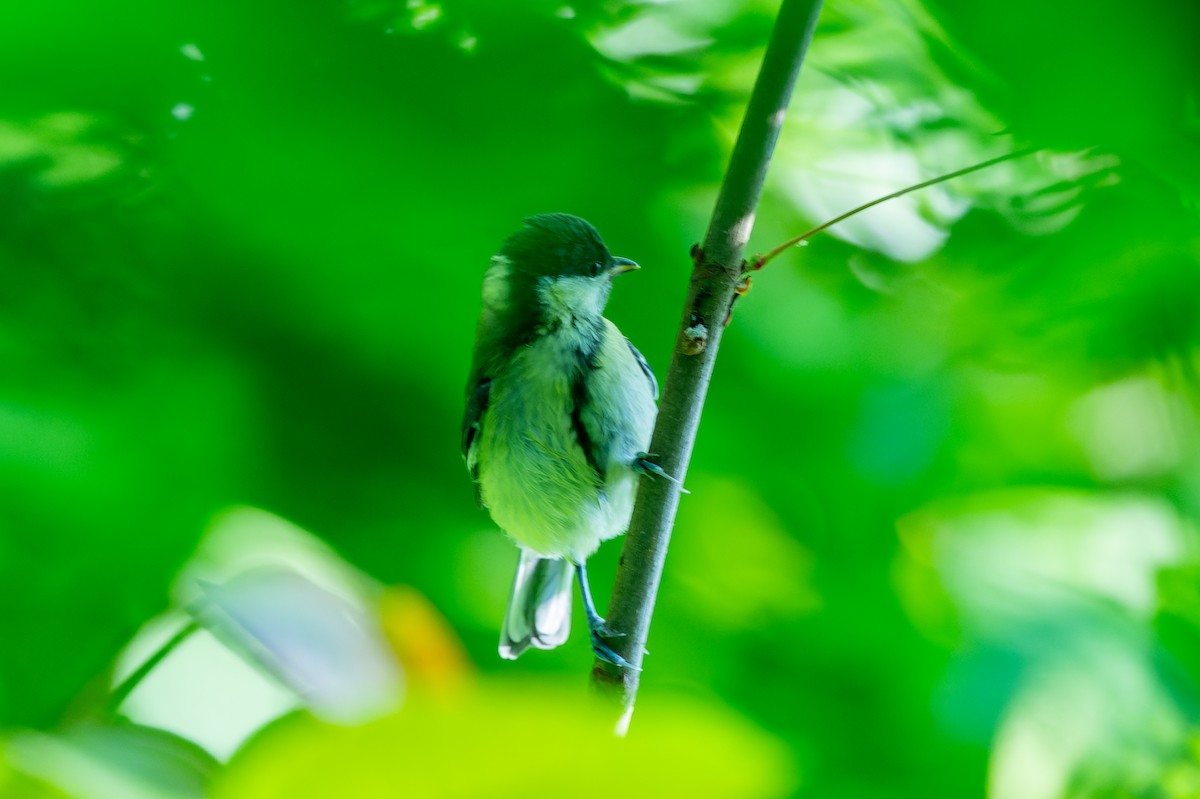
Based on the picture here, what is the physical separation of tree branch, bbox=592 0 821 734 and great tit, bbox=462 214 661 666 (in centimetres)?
33

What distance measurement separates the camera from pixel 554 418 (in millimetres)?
1038

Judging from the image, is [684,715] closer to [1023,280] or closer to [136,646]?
[136,646]

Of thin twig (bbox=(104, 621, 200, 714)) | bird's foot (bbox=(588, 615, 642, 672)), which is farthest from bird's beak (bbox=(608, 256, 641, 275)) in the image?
thin twig (bbox=(104, 621, 200, 714))

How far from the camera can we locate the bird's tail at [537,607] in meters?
0.88

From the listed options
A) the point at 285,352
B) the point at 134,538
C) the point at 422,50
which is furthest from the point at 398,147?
the point at 134,538

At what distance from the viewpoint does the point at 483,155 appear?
0.57m

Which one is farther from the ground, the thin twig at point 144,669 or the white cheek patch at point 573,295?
the white cheek patch at point 573,295

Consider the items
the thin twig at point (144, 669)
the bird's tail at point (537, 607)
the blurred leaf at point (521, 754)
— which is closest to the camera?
the blurred leaf at point (521, 754)

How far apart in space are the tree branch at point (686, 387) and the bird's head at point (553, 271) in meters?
0.14

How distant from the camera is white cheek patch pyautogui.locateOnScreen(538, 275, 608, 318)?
0.96m

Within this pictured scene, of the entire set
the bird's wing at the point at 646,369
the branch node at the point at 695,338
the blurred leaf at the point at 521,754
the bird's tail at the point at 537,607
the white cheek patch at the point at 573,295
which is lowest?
the blurred leaf at the point at 521,754

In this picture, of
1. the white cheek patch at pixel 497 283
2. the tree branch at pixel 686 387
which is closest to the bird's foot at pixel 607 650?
the tree branch at pixel 686 387

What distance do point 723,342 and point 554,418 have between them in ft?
1.08

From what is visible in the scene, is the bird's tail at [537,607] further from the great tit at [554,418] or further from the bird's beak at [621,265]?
the bird's beak at [621,265]
